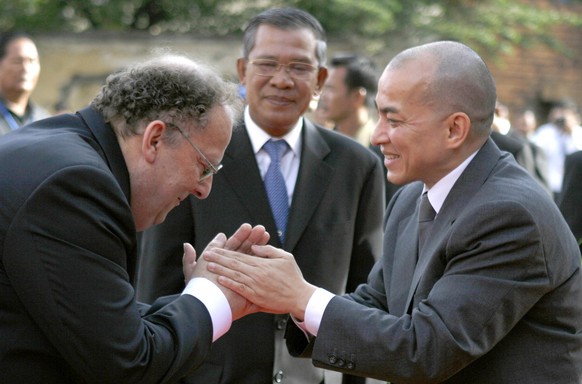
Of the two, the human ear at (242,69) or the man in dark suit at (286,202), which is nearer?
the man in dark suit at (286,202)

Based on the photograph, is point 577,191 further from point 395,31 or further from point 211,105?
point 395,31

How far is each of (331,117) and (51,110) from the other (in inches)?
227

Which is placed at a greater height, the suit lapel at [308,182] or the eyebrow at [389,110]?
the eyebrow at [389,110]

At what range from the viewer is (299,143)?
4.62m

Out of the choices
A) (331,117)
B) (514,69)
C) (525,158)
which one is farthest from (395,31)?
(525,158)

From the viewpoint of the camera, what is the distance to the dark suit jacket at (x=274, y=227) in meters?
4.22

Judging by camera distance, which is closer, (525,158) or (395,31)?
(525,158)

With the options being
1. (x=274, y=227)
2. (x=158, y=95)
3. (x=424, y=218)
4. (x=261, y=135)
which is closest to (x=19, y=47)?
(x=261, y=135)

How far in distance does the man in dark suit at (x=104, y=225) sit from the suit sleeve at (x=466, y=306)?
513 mm

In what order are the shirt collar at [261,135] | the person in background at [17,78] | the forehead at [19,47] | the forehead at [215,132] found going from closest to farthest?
the forehead at [215,132], the shirt collar at [261,135], the person in background at [17,78], the forehead at [19,47]

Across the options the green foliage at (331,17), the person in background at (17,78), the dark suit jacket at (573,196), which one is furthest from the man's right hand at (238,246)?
the green foliage at (331,17)

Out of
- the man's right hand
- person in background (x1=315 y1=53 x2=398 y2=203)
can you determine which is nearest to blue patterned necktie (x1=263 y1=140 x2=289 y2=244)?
the man's right hand

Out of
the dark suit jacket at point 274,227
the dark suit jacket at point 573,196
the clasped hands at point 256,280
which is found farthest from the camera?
the dark suit jacket at point 573,196

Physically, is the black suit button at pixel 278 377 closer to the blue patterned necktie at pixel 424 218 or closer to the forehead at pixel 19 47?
the blue patterned necktie at pixel 424 218
